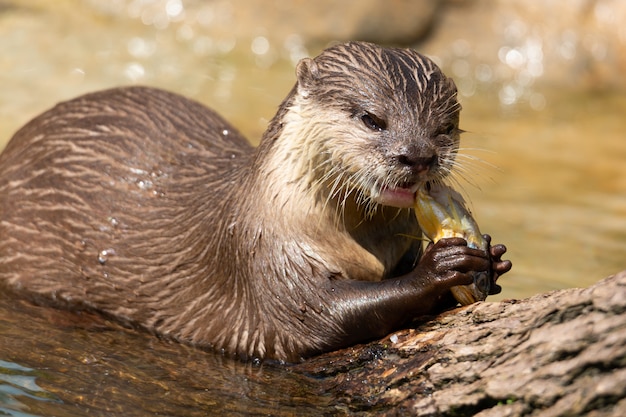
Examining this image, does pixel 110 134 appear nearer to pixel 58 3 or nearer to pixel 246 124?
pixel 246 124

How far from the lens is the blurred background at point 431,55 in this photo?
7012 millimetres

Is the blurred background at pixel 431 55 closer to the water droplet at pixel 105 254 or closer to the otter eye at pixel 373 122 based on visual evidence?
the water droplet at pixel 105 254

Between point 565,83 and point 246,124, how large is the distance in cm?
309

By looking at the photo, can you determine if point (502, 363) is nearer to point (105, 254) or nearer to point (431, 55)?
point (105, 254)

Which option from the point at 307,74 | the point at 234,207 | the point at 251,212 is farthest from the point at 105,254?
the point at 307,74

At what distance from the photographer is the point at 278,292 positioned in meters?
3.58

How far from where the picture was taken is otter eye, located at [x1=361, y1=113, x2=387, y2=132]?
10.9ft

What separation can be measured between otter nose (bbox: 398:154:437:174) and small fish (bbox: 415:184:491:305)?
0.14m

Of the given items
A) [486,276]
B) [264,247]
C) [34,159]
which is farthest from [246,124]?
[486,276]

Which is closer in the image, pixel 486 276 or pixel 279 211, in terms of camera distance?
pixel 486 276

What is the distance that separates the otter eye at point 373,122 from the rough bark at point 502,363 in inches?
25.3

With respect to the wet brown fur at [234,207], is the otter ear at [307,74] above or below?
above

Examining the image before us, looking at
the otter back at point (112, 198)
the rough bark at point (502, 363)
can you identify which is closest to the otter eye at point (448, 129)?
the rough bark at point (502, 363)

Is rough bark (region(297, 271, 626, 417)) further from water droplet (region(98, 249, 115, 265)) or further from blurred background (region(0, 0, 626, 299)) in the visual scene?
blurred background (region(0, 0, 626, 299))
